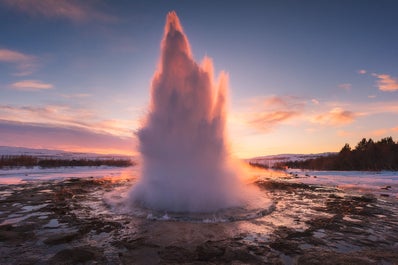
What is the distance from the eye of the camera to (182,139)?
15.0 m

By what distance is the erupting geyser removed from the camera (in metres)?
14.4

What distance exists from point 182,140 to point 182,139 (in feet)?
0.18

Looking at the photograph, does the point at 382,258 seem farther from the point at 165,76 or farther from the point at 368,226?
the point at 165,76

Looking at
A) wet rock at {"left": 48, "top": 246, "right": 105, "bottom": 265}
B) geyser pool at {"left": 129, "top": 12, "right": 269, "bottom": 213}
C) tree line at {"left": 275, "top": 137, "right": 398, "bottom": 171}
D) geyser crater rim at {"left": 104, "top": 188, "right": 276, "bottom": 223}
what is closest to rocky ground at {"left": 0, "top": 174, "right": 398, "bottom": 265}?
wet rock at {"left": 48, "top": 246, "right": 105, "bottom": 265}

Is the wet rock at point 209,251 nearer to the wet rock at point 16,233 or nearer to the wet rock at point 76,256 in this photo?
the wet rock at point 76,256

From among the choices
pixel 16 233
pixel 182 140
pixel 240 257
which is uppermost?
pixel 182 140

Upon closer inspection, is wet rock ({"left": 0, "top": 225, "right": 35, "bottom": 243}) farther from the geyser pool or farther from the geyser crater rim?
the geyser pool

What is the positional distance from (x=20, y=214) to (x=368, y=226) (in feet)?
49.3

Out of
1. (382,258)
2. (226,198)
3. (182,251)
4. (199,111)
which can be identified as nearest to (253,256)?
(182,251)

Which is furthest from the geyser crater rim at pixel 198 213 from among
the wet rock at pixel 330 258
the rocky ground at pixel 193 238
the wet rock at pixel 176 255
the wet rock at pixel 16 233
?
the wet rock at pixel 330 258

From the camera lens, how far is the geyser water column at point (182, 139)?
1436 centimetres

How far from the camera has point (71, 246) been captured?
307 inches

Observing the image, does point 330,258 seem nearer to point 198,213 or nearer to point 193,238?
point 193,238

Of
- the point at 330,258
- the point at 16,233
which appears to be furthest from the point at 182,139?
the point at 330,258
